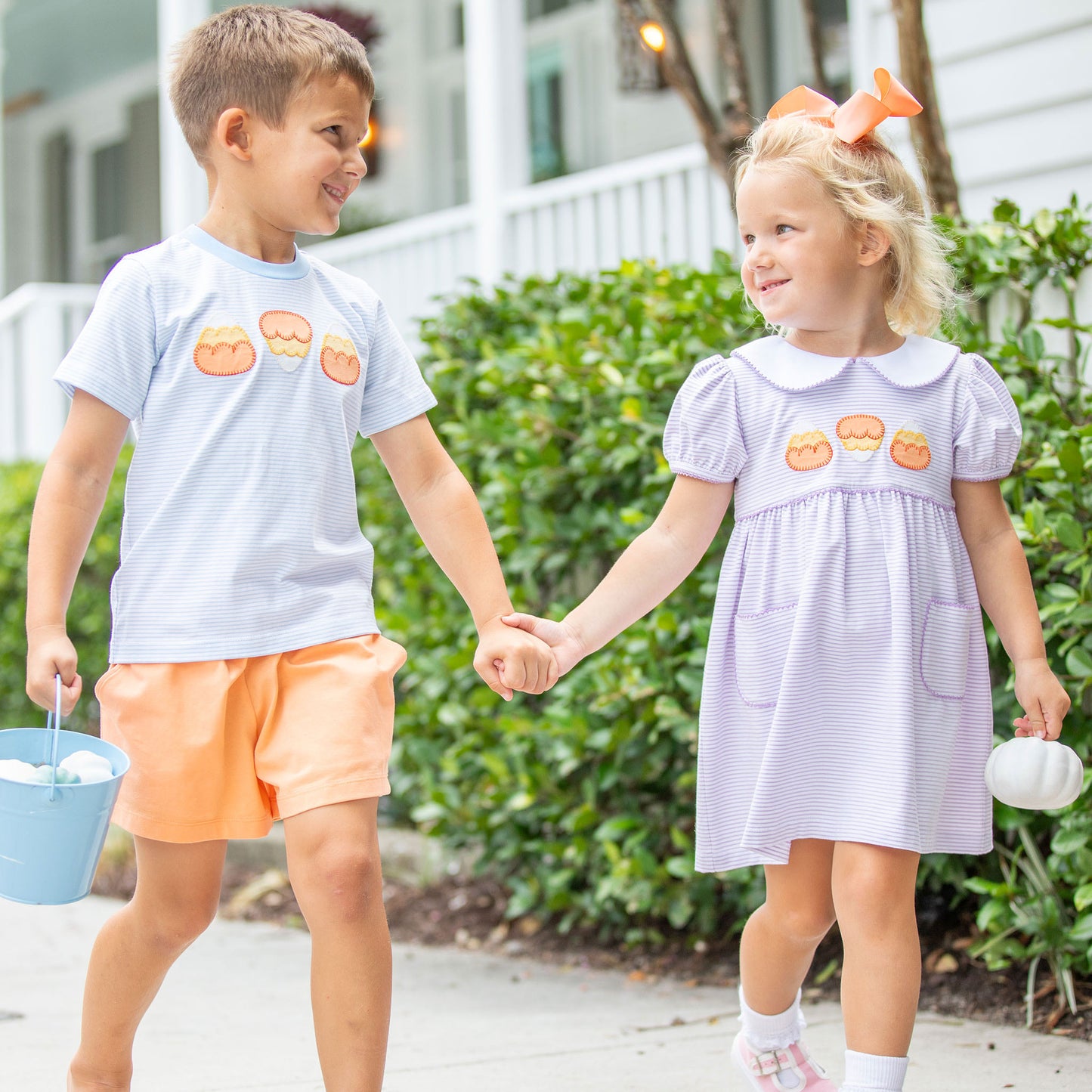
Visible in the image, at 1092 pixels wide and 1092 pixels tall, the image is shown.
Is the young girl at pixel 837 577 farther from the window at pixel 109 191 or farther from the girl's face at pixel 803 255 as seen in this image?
the window at pixel 109 191

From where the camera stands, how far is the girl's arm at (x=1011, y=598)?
7.54 feet

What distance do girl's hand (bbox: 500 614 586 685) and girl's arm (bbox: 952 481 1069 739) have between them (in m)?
A: 0.69

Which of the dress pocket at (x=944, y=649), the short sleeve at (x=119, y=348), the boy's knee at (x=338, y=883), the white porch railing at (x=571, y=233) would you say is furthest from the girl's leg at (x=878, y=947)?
the white porch railing at (x=571, y=233)

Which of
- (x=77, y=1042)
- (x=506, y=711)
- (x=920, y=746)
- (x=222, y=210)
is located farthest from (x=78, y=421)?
(x=506, y=711)

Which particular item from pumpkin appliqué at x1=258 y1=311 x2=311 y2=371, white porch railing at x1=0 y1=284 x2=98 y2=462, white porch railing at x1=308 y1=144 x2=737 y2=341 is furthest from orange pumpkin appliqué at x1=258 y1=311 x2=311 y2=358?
white porch railing at x1=0 y1=284 x2=98 y2=462

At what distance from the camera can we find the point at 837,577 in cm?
228

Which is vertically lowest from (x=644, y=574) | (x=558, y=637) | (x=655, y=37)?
(x=558, y=637)

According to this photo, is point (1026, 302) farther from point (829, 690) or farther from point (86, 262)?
point (86, 262)

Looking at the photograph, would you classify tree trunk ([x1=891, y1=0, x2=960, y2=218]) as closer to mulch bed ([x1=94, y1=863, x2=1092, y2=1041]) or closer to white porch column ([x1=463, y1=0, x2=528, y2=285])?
mulch bed ([x1=94, y1=863, x2=1092, y2=1041])

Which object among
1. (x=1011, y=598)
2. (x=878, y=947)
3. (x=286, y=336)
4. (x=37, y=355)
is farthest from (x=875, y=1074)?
(x=37, y=355)

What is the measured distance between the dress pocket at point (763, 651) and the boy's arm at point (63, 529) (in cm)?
106

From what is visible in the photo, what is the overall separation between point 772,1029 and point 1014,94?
351 cm

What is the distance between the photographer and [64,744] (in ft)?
6.83

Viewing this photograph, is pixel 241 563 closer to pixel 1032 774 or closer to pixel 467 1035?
pixel 1032 774
